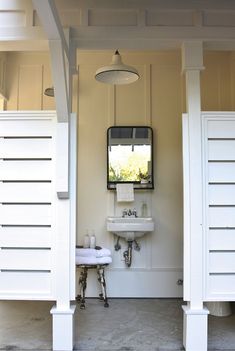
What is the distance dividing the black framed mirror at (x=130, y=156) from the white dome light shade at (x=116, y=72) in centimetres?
124

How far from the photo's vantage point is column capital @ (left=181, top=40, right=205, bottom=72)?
2.64 m

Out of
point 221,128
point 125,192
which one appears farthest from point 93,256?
point 221,128

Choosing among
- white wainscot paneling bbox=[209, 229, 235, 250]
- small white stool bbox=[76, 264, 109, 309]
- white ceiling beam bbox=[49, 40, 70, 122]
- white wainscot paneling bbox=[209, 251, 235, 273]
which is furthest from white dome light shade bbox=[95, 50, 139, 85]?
small white stool bbox=[76, 264, 109, 309]

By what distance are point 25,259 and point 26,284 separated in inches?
7.5

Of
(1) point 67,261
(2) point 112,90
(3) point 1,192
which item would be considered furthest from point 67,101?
(2) point 112,90

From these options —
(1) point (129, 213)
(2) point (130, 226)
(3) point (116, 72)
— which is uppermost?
(3) point (116, 72)

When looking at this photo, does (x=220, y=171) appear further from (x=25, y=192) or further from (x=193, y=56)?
(x=25, y=192)

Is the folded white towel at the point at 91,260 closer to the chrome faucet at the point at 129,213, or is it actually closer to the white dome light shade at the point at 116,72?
the chrome faucet at the point at 129,213

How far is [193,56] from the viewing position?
8.71ft

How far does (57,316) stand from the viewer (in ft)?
8.39

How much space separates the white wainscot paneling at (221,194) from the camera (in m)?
2.64

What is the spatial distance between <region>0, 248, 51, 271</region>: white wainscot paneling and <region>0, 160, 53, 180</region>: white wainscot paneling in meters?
0.56

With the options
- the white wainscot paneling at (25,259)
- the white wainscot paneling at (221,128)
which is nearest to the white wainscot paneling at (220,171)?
the white wainscot paneling at (221,128)

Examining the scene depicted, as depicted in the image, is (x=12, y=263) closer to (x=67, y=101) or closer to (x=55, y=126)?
(x=55, y=126)
